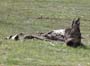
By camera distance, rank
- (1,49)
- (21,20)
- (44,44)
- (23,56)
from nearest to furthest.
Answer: (23,56) < (1,49) < (44,44) < (21,20)

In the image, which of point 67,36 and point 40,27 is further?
point 40,27

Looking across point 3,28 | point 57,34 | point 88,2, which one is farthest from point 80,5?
point 57,34

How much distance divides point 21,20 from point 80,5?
9.16 meters

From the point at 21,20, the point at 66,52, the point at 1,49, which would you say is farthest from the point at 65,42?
the point at 21,20

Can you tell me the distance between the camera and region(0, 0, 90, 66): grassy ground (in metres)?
12.7

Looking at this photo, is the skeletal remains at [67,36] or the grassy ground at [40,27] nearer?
the grassy ground at [40,27]

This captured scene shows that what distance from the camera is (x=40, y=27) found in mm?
21047

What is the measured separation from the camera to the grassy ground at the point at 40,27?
12.7 metres

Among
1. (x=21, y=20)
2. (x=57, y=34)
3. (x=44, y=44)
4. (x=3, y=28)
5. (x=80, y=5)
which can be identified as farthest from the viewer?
(x=80, y=5)

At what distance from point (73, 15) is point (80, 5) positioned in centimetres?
537

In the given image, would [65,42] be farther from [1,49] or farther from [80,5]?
[80,5]

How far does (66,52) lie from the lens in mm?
14258

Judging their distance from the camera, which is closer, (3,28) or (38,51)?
(38,51)

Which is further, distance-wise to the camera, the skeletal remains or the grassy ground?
the skeletal remains
